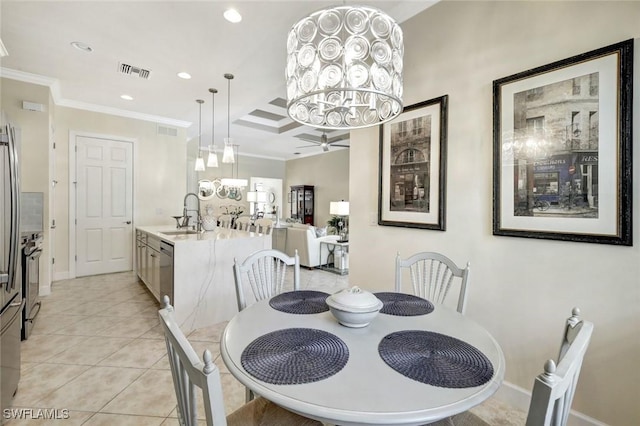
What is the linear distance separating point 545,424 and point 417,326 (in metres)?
0.68

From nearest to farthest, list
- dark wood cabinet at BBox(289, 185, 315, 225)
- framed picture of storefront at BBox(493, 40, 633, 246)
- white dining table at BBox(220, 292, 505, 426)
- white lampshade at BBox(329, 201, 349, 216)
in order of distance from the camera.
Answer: white dining table at BBox(220, 292, 505, 426) < framed picture of storefront at BBox(493, 40, 633, 246) < white lampshade at BBox(329, 201, 349, 216) < dark wood cabinet at BBox(289, 185, 315, 225)

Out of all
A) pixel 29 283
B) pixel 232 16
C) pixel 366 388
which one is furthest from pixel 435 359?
pixel 29 283

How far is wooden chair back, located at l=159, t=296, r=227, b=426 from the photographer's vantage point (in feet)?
2.21

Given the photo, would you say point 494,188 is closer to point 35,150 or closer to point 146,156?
point 35,150

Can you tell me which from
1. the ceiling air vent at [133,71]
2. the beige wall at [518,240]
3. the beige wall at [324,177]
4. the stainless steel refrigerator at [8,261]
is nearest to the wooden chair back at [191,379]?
the stainless steel refrigerator at [8,261]

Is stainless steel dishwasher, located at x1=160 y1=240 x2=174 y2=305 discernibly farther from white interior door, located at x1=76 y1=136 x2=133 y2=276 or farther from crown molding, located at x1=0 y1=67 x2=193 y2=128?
crown molding, located at x1=0 y1=67 x2=193 y2=128

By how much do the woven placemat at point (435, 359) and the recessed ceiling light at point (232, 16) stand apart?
2.77 metres

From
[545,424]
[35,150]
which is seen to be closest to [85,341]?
[35,150]

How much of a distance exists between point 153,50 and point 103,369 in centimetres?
309

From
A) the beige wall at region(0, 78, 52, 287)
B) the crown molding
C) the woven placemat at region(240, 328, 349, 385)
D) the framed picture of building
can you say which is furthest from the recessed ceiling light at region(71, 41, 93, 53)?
the woven placemat at region(240, 328, 349, 385)

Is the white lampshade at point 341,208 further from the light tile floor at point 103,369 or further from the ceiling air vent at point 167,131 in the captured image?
the ceiling air vent at point 167,131

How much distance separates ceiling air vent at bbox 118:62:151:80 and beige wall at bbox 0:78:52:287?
1269 millimetres

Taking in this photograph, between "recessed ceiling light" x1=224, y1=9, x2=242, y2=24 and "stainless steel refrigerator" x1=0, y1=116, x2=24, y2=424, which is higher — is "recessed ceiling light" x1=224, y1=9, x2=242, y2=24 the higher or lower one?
the higher one

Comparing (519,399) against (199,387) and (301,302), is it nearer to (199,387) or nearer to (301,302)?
(301,302)
